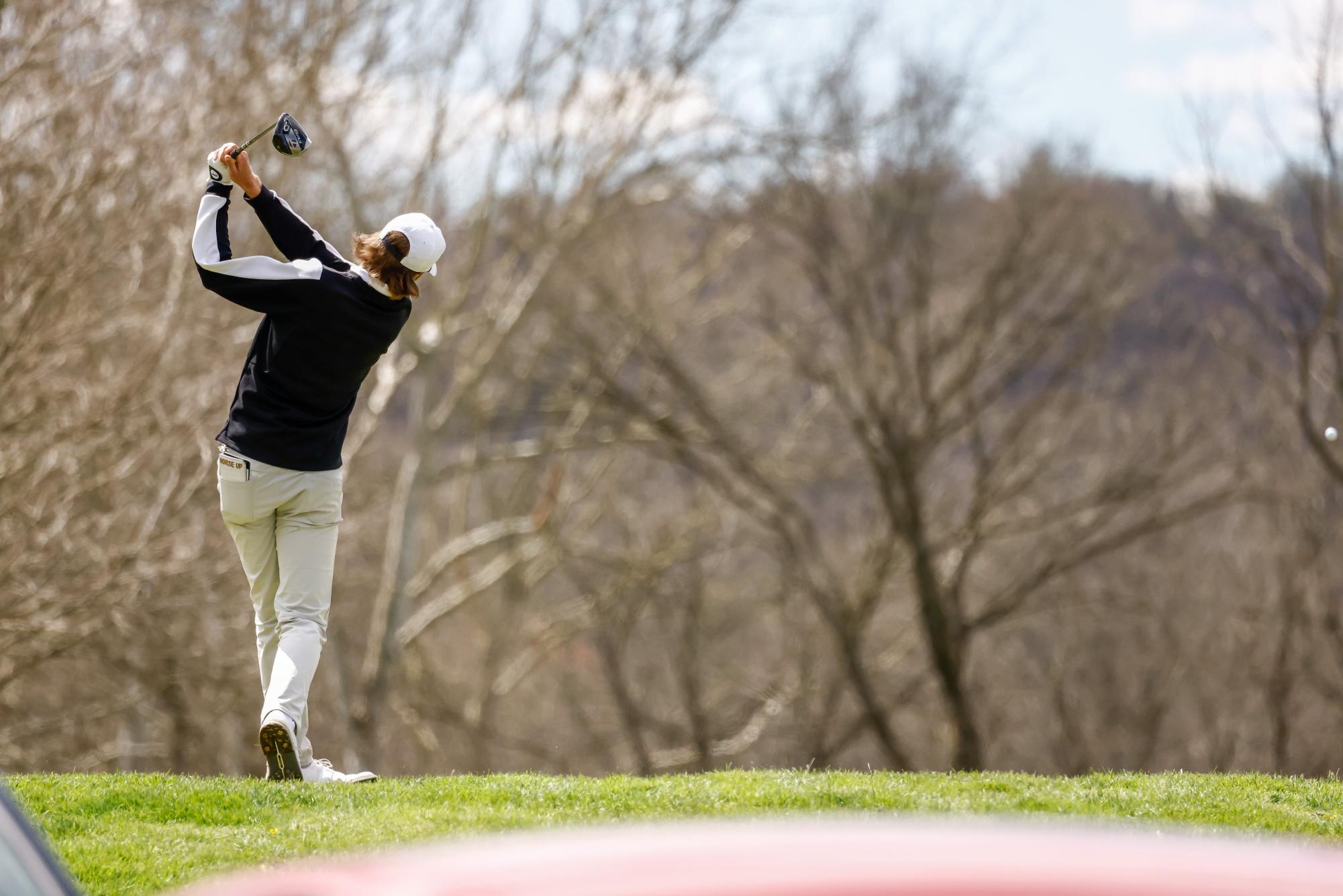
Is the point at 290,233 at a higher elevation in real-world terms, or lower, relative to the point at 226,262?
higher

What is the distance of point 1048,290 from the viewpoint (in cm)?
2273

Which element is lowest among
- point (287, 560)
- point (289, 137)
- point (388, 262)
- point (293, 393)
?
point (287, 560)

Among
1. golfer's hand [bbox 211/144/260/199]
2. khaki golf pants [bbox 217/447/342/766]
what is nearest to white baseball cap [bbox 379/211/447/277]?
golfer's hand [bbox 211/144/260/199]

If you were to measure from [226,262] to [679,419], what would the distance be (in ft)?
61.0

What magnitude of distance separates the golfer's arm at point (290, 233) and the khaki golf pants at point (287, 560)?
90 cm

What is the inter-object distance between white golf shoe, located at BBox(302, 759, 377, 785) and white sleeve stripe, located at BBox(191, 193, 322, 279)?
2.26 meters

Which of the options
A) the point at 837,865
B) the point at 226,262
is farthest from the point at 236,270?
the point at 837,865

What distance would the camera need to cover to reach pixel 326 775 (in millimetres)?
6914

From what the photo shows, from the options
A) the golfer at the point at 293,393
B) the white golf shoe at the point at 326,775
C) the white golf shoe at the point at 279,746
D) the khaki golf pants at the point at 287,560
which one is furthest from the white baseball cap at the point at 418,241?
the white golf shoe at the point at 326,775

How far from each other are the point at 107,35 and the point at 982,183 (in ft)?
42.9

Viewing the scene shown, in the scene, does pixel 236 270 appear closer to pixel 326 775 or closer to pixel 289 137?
pixel 289 137

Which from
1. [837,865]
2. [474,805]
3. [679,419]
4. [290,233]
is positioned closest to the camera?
[837,865]

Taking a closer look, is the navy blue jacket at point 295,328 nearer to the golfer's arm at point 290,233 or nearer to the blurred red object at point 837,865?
the golfer's arm at point 290,233

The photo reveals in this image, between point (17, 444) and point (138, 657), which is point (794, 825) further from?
point (138, 657)
